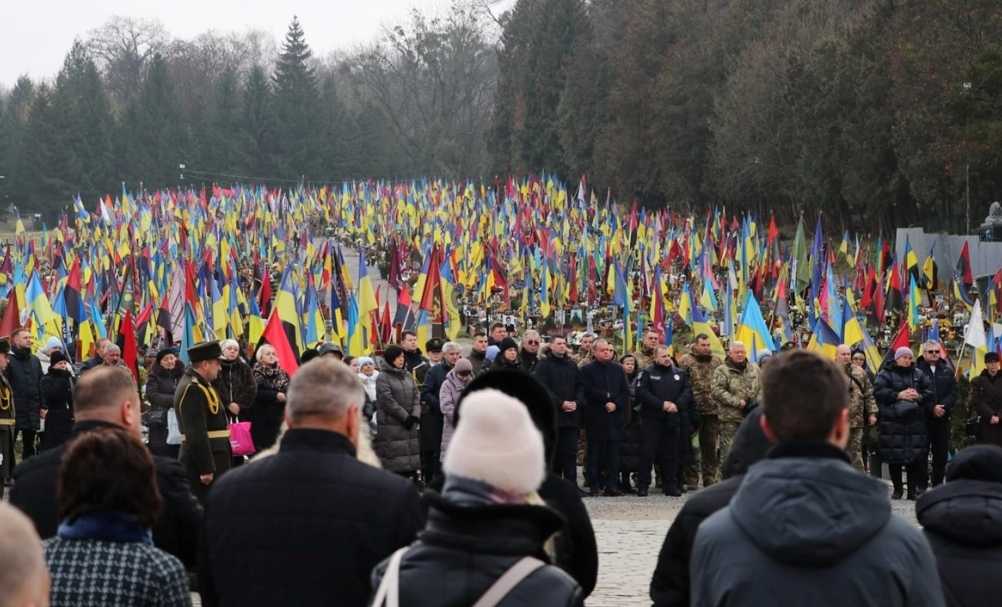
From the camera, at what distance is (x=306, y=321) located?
25062 millimetres

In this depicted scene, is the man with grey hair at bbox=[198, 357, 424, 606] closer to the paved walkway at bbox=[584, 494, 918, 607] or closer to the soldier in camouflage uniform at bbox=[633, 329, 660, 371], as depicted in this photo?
the paved walkway at bbox=[584, 494, 918, 607]

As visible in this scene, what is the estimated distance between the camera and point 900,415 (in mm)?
15289

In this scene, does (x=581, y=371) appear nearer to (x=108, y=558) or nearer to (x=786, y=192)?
(x=108, y=558)

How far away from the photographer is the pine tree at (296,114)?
120m

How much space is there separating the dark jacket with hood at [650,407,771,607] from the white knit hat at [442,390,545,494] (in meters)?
0.99

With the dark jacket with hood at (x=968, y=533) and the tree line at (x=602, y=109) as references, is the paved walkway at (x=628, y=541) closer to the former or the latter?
the dark jacket with hood at (x=968, y=533)

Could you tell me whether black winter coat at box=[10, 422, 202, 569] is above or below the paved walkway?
above

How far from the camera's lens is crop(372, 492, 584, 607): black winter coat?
381 cm

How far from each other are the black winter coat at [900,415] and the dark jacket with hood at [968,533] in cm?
1032

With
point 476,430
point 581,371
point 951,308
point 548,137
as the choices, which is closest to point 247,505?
point 476,430

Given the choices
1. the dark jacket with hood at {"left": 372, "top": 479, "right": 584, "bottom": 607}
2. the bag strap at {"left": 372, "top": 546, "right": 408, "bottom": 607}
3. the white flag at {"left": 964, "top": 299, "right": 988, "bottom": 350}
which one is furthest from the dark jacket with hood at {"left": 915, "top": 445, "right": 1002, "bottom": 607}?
the white flag at {"left": 964, "top": 299, "right": 988, "bottom": 350}

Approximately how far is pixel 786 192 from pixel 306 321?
1340 inches

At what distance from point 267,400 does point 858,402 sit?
489 cm

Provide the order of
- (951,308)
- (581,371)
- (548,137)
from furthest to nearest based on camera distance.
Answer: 1. (548,137)
2. (951,308)
3. (581,371)
